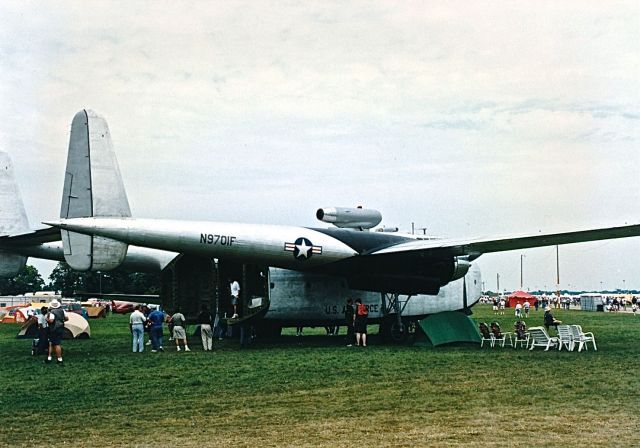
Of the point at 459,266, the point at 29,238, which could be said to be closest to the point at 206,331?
the point at 29,238

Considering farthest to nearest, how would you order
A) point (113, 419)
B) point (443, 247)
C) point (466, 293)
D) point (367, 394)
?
point (466, 293) < point (443, 247) < point (367, 394) < point (113, 419)

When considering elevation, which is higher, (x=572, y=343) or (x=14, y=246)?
(x=14, y=246)

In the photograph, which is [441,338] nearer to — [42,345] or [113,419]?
[42,345]

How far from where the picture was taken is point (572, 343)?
1973 centimetres

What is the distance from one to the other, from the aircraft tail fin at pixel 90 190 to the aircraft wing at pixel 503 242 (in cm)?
780

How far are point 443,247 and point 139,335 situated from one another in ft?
29.1

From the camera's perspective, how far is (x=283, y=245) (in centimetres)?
2052

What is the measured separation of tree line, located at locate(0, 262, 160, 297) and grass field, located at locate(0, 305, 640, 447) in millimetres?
Result: 47181

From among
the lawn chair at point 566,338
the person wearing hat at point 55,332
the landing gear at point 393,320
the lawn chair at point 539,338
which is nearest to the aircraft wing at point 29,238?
the person wearing hat at point 55,332

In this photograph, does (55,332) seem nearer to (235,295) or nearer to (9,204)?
(235,295)

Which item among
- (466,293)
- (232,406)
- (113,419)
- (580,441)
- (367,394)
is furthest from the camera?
(466,293)

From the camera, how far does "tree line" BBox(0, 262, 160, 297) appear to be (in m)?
80.8

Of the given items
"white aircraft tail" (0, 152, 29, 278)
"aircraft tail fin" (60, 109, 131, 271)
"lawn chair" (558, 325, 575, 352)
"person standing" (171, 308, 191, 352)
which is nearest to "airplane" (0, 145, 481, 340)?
"white aircraft tail" (0, 152, 29, 278)

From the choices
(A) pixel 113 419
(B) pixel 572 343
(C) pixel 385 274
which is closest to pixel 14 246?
(C) pixel 385 274
